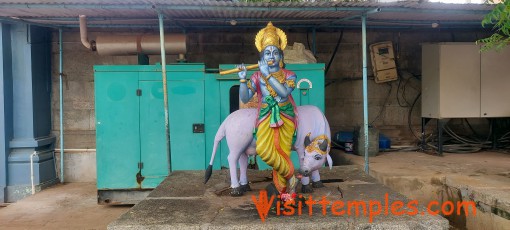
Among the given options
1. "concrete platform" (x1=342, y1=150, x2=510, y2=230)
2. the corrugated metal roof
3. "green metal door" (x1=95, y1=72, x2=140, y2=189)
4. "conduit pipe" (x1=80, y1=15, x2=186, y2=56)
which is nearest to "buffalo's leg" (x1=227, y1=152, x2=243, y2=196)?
the corrugated metal roof

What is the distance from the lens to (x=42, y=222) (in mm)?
5133

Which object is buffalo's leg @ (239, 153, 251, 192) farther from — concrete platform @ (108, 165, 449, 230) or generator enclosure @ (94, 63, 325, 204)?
generator enclosure @ (94, 63, 325, 204)

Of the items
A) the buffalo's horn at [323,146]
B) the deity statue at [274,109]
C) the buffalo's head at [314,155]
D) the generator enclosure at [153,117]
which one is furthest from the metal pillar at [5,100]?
the buffalo's horn at [323,146]

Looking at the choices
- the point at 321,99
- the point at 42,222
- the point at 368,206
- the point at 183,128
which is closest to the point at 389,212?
the point at 368,206

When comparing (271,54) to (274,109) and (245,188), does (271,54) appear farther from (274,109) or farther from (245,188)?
(245,188)

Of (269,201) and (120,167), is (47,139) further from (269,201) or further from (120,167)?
(269,201)

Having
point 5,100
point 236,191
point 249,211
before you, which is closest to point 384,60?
point 236,191

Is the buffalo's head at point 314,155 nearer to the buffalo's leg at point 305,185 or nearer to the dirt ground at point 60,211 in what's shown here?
A: the buffalo's leg at point 305,185

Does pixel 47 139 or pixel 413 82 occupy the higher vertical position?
pixel 413 82

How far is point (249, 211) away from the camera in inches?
132

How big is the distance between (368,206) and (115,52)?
4319mm

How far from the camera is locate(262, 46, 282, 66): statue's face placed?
3.47 meters

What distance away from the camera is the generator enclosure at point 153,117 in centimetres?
573

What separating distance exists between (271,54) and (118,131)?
10.4 ft
